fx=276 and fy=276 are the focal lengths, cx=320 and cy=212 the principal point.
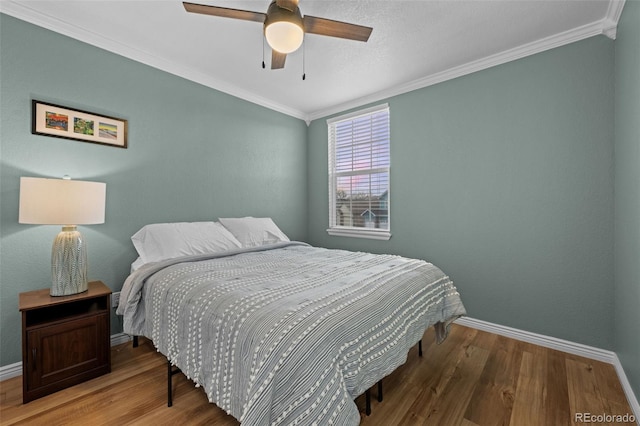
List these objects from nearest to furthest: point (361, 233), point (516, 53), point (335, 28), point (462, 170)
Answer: point (335, 28) < point (516, 53) < point (462, 170) < point (361, 233)

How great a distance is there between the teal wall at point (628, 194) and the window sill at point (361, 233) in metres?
1.91

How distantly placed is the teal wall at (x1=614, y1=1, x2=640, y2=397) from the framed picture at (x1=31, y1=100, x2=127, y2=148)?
3.61 metres

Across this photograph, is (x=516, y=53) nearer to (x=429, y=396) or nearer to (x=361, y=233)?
(x=361, y=233)

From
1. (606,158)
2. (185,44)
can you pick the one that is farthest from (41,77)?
(606,158)

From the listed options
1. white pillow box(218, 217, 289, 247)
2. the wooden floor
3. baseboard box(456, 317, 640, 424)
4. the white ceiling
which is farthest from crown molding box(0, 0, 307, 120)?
baseboard box(456, 317, 640, 424)

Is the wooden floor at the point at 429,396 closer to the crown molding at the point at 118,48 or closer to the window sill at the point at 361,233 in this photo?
the window sill at the point at 361,233

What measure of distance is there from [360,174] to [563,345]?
2.59m

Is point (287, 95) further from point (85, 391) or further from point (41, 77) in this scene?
point (85, 391)

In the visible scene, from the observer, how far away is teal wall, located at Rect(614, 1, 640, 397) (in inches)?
61.1

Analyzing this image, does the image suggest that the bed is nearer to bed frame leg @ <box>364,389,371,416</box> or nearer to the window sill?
bed frame leg @ <box>364,389,371,416</box>

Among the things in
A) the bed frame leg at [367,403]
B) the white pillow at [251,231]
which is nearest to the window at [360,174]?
the white pillow at [251,231]

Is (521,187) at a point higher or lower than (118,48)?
lower

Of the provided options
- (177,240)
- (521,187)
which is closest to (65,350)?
(177,240)

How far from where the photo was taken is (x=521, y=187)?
2.46 meters
